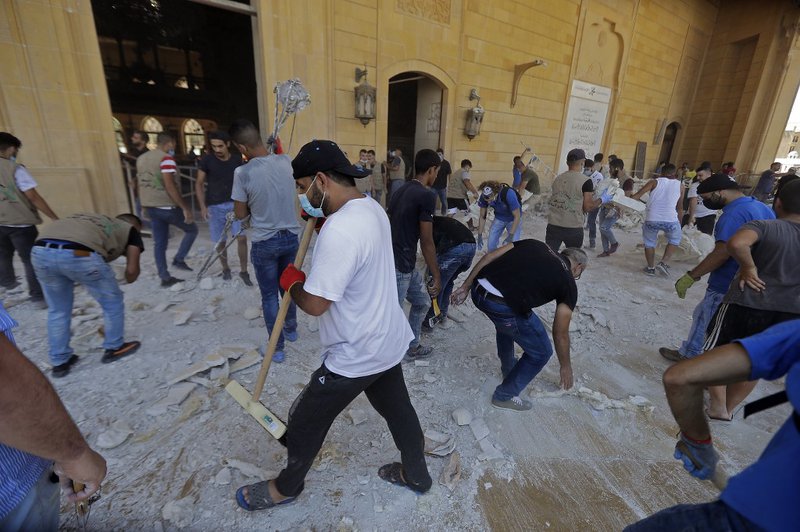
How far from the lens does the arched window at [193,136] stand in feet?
55.8

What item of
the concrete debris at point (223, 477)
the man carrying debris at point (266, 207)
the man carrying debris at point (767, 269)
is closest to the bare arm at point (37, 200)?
the man carrying debris at point (266, 207)

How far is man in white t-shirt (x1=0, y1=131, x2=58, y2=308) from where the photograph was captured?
3814 millimetres

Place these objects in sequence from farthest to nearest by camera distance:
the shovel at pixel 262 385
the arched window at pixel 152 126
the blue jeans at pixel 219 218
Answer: the arched window at pixel 152 126 → the blue jeans at pixel 219 218 → the shovel at pixel 262 385

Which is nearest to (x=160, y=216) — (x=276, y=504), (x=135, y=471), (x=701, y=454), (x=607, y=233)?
(x=135, y=471)

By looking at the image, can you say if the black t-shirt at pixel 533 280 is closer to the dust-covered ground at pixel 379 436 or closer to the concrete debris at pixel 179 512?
the dust-covered ground at pixel 379 436

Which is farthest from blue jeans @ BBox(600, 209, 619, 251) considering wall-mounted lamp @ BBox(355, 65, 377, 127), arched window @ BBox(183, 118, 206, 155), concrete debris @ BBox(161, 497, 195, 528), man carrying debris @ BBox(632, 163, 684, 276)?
arched window @ BBox(183, 118, 206, 155)

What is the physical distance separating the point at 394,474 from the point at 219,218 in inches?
164

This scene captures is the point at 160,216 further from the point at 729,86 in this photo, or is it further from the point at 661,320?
the point at 729,86

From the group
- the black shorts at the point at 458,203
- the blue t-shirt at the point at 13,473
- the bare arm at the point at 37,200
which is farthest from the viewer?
the black shorts at the point at 458,203

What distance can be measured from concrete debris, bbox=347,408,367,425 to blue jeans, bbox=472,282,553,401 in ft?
3.69

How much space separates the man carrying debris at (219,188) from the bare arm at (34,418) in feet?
13.1

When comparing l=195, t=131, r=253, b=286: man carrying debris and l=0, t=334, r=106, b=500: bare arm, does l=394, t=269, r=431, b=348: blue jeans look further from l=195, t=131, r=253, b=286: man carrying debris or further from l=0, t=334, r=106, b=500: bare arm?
l=195, t=131, r=253, b=286: man carrying debris

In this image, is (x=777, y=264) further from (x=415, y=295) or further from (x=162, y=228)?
(x=162, y=228)

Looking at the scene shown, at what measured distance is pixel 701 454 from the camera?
1.35m
